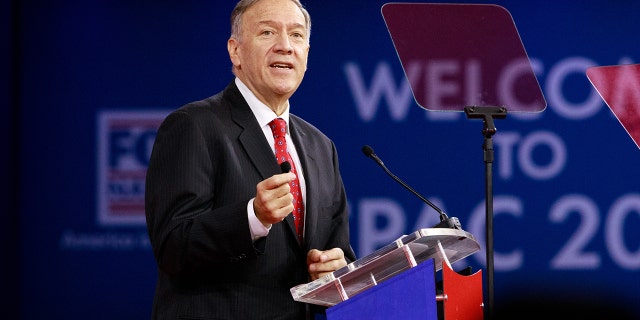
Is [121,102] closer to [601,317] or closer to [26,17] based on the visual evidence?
[26,17]

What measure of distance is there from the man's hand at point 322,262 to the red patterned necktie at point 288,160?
7 cm

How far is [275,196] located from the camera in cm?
161

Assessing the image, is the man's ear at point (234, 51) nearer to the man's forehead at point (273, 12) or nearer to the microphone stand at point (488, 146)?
the man's forehead at point (273, 12)

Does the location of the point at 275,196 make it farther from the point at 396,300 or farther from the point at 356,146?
the point at 356,146

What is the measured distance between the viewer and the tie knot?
2.03 metres

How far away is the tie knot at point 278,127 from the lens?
2025 millimetres

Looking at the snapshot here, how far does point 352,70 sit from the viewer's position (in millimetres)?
4117

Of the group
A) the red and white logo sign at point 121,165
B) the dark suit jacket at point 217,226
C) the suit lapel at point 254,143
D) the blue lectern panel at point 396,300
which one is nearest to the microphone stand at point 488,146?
the dark suit jacket at point 217,226

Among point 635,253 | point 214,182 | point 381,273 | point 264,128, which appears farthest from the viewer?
point 635,253

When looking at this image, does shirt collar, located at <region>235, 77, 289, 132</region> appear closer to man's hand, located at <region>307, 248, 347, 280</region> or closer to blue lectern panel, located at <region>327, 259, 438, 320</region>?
man's hand, located at <region>307, 248, 347, 280</region>

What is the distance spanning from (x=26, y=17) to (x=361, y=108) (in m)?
1.71

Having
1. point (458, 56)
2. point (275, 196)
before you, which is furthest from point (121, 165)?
point (275, 196)

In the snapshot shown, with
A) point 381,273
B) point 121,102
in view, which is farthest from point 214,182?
point 121,102

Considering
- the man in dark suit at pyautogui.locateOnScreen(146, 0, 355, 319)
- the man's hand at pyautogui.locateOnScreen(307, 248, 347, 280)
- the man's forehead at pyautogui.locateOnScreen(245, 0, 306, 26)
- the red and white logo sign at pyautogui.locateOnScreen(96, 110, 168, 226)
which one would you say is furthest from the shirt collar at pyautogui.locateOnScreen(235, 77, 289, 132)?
the red and white logo sign at pyautogui.locateOnScreen(96, 110, 168, 226)
